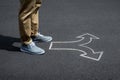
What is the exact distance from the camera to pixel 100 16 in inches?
180

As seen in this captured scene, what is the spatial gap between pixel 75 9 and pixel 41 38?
1375 mm

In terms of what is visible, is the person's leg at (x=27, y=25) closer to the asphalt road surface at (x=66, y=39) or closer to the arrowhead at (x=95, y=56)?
the asphalt road surface at (x=66, y=39)

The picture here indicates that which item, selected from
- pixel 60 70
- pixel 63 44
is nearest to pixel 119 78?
pixel 60 70

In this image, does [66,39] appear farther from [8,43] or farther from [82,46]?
[8,43]

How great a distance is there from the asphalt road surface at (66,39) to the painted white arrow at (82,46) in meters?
0.06

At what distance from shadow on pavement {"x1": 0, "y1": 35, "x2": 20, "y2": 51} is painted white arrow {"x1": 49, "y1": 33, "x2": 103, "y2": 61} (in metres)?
0.47

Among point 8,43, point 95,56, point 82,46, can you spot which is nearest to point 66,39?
point 82,46

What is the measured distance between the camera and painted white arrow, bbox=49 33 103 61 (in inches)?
133

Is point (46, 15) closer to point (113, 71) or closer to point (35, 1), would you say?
point (35, 1)

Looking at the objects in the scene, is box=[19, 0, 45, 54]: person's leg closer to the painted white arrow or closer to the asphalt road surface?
the asphalt road surface

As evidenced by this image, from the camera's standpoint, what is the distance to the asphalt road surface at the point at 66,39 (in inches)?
118

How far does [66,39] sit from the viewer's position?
12.5 ft

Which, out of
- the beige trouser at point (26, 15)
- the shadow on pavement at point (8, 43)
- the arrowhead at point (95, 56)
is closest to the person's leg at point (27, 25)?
the beige trouser at point (26, 15)

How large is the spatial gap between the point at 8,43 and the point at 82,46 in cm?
94
